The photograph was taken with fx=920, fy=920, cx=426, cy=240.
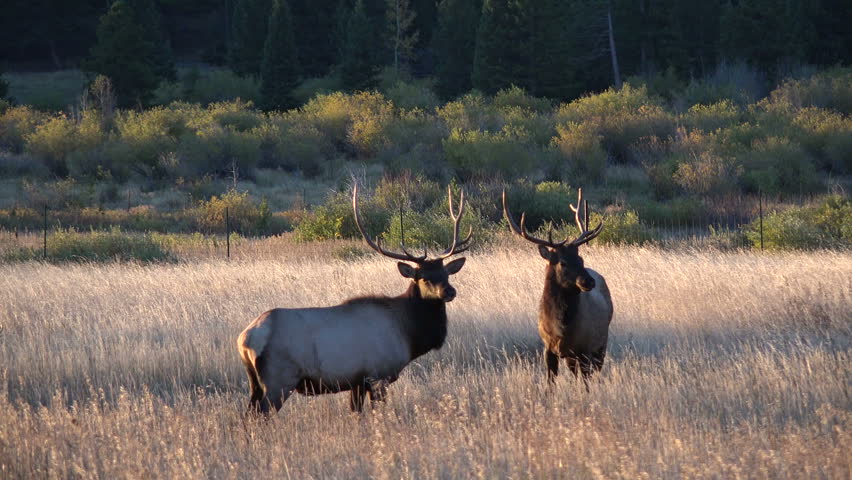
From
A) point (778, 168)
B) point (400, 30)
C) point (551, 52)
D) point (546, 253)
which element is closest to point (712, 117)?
point (778, 168)

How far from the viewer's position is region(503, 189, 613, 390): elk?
7547 mm

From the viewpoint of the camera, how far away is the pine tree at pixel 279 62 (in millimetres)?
48688

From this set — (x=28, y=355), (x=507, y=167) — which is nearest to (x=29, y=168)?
(x=507, y=167)

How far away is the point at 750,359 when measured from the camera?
8.46 meters

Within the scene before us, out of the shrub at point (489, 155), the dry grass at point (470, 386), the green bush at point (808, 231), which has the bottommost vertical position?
the shrub at point (489, 155)

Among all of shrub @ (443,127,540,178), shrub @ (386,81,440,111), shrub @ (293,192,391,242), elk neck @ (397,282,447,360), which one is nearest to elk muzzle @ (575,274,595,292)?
elk neck @ (397,282,447,360)

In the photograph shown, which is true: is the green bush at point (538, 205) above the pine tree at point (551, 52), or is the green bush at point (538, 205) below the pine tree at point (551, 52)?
below

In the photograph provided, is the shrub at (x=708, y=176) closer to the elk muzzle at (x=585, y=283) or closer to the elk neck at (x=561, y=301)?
the elk neck at (x=561, y=301)

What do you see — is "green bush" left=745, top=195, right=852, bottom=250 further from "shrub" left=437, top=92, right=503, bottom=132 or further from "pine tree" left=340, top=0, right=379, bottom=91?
"pine tree" left=340, top=0, right=379, bottom=91

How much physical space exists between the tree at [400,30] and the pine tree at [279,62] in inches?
368

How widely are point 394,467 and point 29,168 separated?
A: 35.9m

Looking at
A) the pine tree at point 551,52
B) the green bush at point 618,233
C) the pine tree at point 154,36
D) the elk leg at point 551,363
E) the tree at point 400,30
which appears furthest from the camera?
the tree at point 400,30

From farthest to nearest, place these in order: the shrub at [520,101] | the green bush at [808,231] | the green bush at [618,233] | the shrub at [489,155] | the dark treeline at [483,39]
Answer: the dark treeline at [483,39] < the shrub at [520,101] < the shrub at [489,155] < the green bush at [618,233] < the green bush at [808,231]

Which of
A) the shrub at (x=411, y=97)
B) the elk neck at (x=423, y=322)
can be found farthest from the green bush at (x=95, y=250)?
the shrub at (x=411, y=97)
